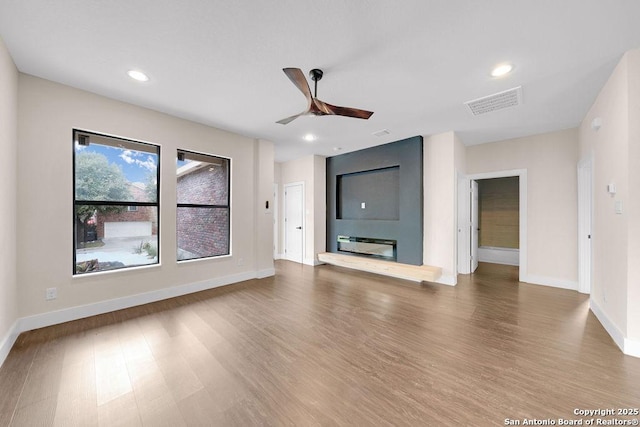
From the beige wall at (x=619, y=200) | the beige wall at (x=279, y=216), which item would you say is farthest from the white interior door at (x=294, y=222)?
the beige wall at (x=619, y=200)

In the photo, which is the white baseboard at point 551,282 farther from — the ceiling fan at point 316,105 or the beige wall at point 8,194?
the beige wall at point 8,194

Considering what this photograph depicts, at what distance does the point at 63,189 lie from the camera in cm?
274

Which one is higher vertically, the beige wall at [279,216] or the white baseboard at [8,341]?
the beige wall at [279,216]

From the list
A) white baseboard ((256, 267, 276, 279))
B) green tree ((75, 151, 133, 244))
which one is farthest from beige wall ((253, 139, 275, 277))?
green tree ((75, 151, 133, 244))

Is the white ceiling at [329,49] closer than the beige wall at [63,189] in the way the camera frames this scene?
Yes

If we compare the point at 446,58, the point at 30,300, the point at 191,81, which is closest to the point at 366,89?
the point at 446,58

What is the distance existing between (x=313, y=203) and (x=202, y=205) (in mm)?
2596

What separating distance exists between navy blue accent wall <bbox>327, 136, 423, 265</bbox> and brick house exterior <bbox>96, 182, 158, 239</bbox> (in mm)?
3743

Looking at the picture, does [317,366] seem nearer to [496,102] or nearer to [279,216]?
[496,102]

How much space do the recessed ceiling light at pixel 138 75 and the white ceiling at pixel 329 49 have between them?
6 centimetres

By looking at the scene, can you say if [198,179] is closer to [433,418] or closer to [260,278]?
[260,278]

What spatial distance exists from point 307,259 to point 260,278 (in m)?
1.65

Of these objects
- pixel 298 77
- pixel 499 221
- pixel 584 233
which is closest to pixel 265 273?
pixel 298 77

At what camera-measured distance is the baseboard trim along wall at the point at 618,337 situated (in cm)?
211
